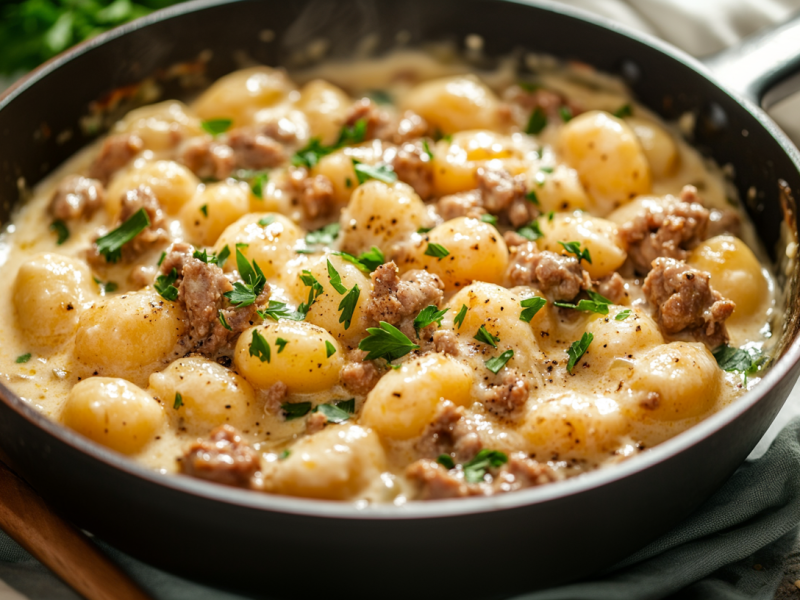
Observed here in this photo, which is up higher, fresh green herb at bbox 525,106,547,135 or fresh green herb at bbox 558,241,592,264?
fresh green herb at bbox 525,106,547,135

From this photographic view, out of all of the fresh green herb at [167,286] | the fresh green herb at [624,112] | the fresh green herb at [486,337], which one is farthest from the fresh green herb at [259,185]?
the fresh green herb at [624,112]

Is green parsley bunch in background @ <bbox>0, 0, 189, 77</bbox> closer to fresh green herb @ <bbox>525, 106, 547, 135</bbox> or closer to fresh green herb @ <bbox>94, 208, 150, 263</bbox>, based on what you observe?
fresh green herb @ <bbox>94, 208, 150, 263</bbox>

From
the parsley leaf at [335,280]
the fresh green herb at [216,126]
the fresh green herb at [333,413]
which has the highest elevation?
the fresh green herb at [216,126]

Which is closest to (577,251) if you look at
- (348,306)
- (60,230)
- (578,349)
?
(578,349)

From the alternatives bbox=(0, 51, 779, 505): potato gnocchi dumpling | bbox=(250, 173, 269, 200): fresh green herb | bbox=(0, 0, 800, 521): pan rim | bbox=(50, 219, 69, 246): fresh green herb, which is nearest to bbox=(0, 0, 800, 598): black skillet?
bbox=(0, 0, 800, 521): pan rim

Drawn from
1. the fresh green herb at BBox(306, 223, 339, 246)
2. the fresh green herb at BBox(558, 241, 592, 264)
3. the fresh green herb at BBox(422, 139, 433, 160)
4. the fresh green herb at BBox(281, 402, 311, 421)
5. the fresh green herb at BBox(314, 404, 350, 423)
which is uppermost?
the fresh green herb at BBox(422, 139, 433, 160)

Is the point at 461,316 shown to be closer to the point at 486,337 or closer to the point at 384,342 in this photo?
the point at 486,337

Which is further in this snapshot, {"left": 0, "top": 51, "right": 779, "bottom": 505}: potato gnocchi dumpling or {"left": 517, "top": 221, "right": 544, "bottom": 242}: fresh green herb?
{"left": 517, "top": 221, "right": 544, "bottom": 242}: fresh green herb

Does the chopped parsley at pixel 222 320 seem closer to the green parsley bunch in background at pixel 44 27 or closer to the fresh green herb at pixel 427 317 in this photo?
the fresh green herb at pixel 427 317
